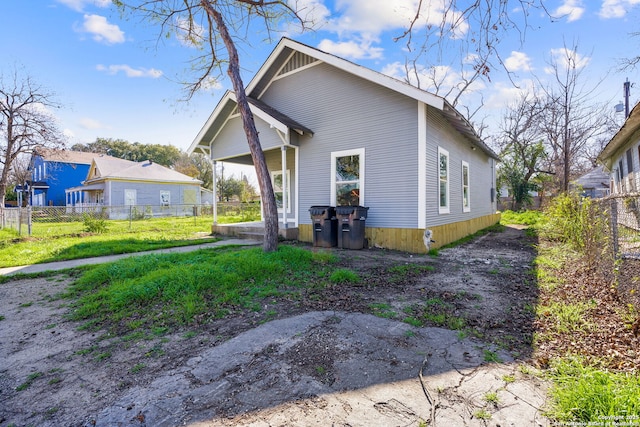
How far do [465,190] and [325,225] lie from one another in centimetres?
636

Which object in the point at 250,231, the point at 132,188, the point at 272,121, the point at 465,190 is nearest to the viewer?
the point at 272,121

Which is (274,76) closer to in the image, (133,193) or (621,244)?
(621,244)

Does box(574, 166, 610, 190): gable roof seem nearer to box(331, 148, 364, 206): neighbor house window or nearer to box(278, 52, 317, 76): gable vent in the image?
box(331, 148, 364, 206): neighbor house window

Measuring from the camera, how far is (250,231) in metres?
10.7

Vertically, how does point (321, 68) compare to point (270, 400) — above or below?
above

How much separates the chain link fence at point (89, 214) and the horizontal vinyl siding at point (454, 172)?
401 inches

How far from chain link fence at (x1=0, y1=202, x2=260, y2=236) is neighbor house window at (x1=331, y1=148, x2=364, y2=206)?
328 inches

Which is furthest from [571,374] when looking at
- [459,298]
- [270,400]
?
[270,400]

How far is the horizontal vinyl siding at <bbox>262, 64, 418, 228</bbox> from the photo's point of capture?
309 inches

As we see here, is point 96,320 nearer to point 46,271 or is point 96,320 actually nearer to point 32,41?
point 46,271

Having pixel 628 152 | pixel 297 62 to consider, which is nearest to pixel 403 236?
pixel 297 62

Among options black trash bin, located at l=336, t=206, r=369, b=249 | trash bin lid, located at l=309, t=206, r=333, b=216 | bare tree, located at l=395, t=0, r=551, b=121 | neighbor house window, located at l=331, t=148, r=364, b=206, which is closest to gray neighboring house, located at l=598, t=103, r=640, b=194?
bare tree, located at l=395, t=0, r=551, b=121

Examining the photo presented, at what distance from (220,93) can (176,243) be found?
5.06 meters

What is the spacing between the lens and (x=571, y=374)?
7.45 feet
